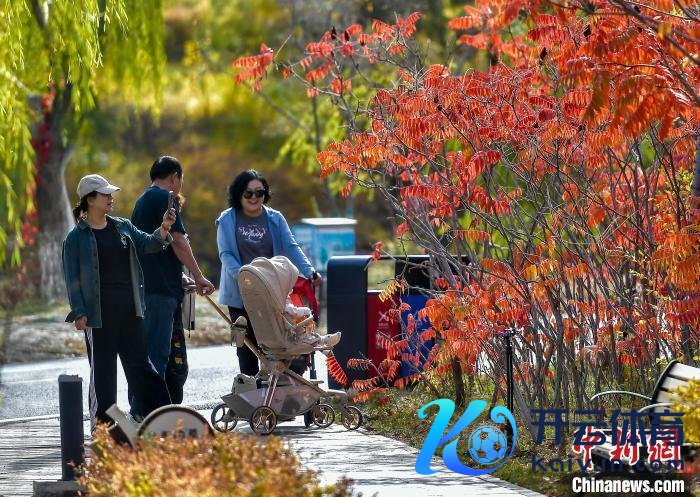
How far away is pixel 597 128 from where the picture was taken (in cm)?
976

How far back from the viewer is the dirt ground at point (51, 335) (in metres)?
18.5

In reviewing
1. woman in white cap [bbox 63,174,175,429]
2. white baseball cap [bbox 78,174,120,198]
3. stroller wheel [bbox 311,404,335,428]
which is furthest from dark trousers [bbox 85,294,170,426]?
stroller wheel [bbox 311,404,335,428]

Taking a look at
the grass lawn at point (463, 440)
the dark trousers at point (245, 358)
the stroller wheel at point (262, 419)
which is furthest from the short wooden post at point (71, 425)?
the dark trousers at point (245, 358)

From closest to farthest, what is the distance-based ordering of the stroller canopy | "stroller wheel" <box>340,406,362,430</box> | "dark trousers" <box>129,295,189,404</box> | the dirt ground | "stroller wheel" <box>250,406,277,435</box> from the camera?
the stroller canopy → "stroller wheel" <box>250,406,277,435</box> → "dark trousers" <box>129,295,189,404</box> → "stroller wheel" <box>340,406,362,430</box> → the dirt ground

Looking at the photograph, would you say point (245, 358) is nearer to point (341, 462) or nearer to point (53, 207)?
point (341, 462)

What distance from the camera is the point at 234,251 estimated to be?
1160cm

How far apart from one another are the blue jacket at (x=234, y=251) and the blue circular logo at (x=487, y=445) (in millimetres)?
2264

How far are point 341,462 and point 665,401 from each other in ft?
7.51

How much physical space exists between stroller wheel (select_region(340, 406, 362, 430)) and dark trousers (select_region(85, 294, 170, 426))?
1676 mm

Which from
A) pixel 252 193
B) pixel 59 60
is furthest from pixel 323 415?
pixel 59 60

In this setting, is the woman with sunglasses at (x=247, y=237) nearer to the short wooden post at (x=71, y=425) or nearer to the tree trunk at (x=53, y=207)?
the short wooden post at (x=71, y=425)

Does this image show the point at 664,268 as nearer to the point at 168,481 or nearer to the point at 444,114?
the point at 444,114

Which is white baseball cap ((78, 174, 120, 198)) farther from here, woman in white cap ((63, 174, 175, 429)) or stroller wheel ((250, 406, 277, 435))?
stroller wheel ((250, 406, 277, 435))

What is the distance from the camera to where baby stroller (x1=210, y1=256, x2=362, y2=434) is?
10492 mm
